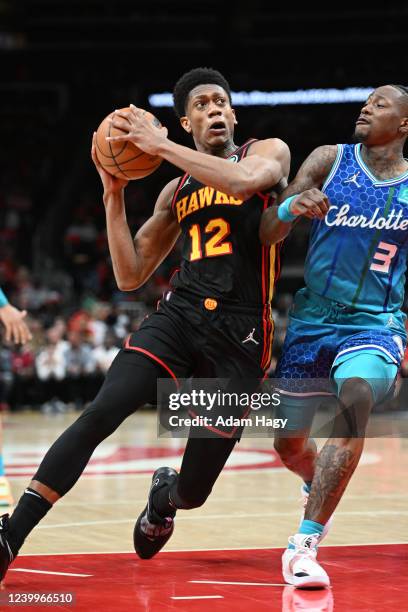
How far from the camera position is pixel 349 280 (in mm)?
5238

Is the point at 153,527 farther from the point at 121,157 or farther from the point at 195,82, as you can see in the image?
the point at 195,82

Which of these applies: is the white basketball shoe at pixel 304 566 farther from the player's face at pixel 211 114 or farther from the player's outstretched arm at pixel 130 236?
the player's face at pixel 211 114

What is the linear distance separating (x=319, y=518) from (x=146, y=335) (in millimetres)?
1206

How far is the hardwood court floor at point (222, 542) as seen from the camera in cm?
468

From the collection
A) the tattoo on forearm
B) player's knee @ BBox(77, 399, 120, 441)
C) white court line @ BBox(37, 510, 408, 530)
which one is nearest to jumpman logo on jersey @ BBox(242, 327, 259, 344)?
the tattoo on forearm

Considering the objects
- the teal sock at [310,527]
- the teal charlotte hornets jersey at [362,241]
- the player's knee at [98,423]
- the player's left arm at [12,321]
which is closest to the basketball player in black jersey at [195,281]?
the player's knee at [98,423]

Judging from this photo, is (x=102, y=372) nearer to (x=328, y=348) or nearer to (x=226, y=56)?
(x=226, y=56)

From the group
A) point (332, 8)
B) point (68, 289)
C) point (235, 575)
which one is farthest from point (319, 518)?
point (332, 8)

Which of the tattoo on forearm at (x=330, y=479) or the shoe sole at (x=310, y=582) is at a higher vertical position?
the tattoo on forearm at (x=330, y=479)

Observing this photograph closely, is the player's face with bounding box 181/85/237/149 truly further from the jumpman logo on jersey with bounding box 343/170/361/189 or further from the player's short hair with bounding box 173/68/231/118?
the jumpman logo on jersey with bounding box 343/170/361/189

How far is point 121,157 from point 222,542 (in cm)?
250

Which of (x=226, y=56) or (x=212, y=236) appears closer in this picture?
(x=212, y=236)

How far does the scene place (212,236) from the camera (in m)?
5.12

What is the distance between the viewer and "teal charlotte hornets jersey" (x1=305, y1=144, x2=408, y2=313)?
5.22 metres
